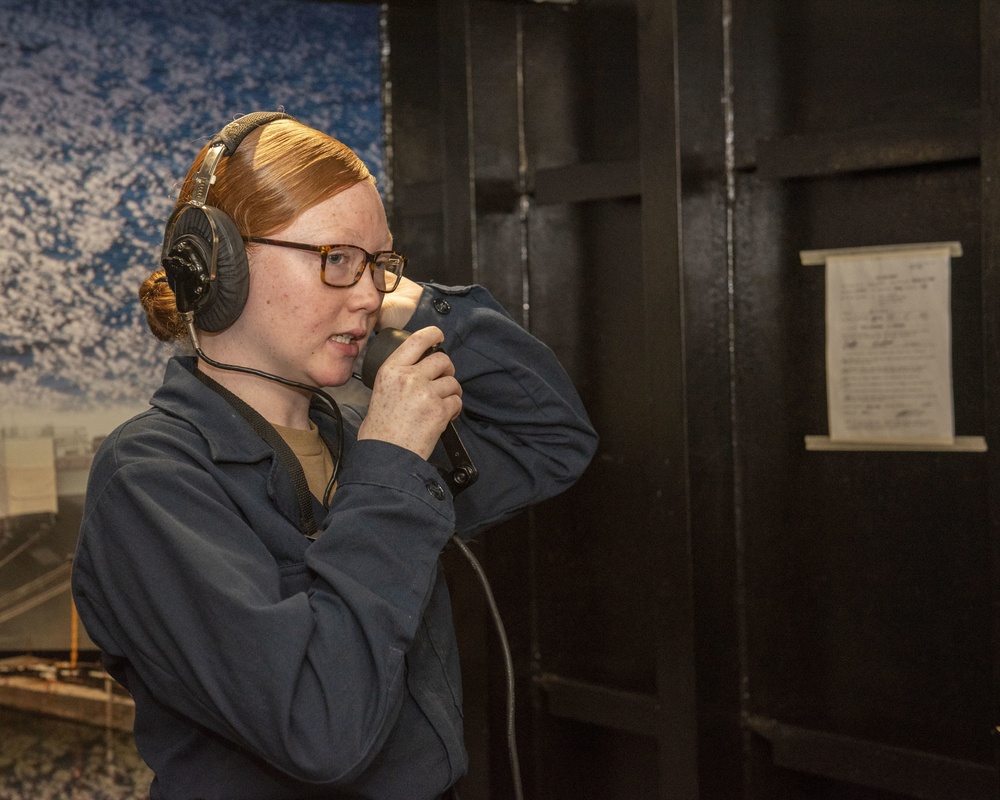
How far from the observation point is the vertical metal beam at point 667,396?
213 centimetres

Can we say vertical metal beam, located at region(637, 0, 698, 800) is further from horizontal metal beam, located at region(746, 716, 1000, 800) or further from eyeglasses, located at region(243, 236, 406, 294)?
eyeglasses, located at region(243, 236, 406, 294)

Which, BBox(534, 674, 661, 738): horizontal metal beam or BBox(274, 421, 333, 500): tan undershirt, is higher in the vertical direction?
BBox(274, 421, 333, 500): tan undershirt

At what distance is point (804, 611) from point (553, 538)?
605 millimetres

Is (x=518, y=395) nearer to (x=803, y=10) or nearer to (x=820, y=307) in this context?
(x=820, y=307)

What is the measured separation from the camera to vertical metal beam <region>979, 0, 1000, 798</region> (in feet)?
5.78

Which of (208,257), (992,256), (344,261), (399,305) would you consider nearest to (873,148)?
(992,256)

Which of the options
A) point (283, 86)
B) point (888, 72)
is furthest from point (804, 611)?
point (283, 86)

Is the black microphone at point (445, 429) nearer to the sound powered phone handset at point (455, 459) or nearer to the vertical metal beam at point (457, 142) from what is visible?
the sound powered phone handset at point (455, 459)

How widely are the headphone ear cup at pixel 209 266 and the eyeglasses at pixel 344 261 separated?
43 millimetres

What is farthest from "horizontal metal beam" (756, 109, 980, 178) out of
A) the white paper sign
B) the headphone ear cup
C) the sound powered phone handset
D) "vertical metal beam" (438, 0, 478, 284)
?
the headphone ear cup

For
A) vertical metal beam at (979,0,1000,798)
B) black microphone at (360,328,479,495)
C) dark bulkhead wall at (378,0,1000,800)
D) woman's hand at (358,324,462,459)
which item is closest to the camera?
woman's hand at (358,324,462,459)

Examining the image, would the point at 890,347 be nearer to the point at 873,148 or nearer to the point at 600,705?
the point at 873,148

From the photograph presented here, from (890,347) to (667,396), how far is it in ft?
1.47

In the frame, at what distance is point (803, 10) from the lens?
2.13 m
